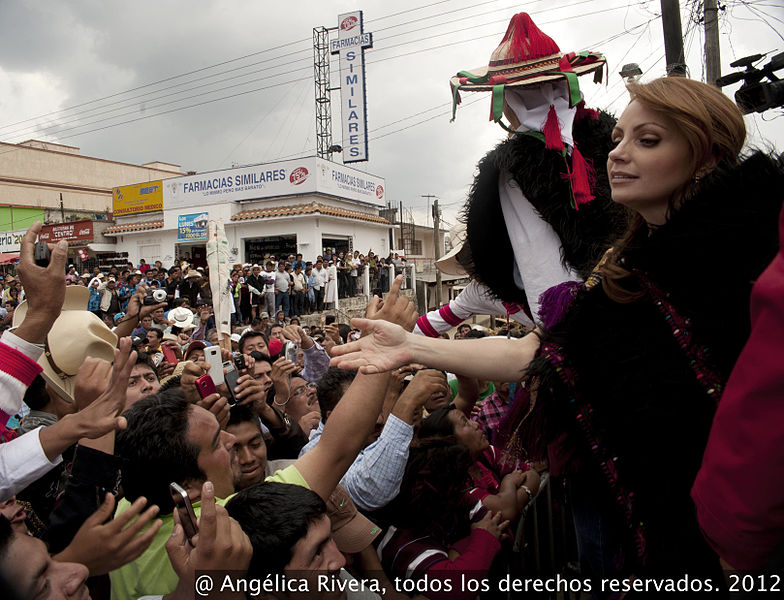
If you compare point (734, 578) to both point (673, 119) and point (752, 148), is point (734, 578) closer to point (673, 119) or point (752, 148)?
point (752, 148)

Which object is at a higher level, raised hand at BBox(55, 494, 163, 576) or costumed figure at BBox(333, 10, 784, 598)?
costumed figure at BBox(333, 10, 784, 598)

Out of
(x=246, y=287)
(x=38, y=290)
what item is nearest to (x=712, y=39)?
(x=38, y=290)

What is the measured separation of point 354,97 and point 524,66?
71.0 feet

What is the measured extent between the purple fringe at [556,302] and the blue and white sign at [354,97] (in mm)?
21600

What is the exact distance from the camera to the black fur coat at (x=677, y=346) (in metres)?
1.20

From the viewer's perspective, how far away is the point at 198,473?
2.10 meters

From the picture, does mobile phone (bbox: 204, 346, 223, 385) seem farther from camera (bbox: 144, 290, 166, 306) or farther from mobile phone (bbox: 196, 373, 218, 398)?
camera (bbox: 144, 290, 166, 306)

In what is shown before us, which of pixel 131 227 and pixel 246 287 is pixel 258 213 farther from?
pixel 246 287

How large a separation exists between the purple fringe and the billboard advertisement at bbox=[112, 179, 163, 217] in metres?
23.8

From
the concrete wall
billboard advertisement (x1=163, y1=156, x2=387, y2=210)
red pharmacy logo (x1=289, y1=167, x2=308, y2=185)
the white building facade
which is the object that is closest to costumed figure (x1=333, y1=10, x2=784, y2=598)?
the white building facade

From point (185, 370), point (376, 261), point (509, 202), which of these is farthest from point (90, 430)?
point (376, 261)

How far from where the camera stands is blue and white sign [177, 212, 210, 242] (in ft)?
67.6

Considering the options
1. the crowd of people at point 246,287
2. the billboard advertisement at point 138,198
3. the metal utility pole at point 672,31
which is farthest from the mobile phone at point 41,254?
the billboard advertisement at point 138,198

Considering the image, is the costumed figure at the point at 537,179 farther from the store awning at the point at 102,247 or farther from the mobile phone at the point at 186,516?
the store awning at the point at 102,247
